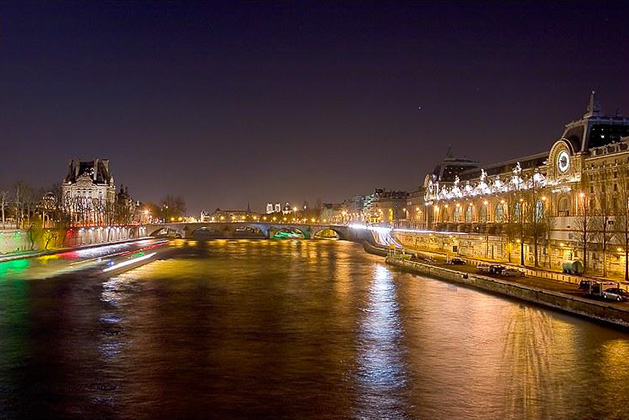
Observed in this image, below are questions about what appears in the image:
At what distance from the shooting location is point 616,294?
25938mm

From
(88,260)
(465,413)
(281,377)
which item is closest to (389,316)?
(281,377)

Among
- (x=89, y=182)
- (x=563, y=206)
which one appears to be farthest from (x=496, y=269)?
(x=89, y=182)

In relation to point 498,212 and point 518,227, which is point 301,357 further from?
point 498,212

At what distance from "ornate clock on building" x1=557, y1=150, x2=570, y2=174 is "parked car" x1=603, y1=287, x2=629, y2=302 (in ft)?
79.8

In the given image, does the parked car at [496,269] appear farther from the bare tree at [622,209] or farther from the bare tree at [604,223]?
the bare tree at [622,209]

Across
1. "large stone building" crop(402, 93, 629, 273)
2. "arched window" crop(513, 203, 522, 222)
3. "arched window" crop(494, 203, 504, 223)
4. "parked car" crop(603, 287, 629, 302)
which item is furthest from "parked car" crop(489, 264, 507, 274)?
"arched window" crop(494, 203, 504, 223)

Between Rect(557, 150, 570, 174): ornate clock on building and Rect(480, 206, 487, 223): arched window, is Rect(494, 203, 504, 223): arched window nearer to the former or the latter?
Rect(480, 206, 487, 223): arched window

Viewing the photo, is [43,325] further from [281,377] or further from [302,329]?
[281,377]

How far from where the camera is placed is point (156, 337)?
21422 millimetres

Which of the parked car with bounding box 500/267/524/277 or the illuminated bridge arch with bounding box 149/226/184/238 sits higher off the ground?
the illuminated bridge arch with bounding box 149/226/184/238

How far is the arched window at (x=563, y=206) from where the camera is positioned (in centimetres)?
4912

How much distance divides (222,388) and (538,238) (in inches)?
1231

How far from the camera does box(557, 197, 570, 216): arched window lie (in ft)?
161

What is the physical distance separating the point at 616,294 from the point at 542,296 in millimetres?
3552
